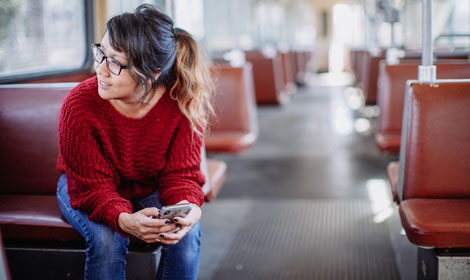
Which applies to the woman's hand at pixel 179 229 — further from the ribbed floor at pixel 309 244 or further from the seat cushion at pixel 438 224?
the ribbed floor at pixel 309 244

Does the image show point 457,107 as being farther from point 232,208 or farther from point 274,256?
point 232,208

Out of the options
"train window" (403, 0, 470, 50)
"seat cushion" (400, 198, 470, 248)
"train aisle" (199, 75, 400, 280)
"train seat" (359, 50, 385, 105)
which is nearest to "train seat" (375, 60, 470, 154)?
"train aisle" (199, 75, 400, 280)

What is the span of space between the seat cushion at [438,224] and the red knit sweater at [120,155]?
729mm

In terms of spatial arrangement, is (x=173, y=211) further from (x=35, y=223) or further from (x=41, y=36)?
(x=41, y=36)

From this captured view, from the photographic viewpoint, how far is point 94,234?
1795mm

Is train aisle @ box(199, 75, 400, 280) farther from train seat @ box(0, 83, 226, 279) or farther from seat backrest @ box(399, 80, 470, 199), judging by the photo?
train seat @ box(0, 83, 226, 279)

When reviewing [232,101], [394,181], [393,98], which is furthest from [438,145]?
[232,101]

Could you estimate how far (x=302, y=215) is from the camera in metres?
3.49

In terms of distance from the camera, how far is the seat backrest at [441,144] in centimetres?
207

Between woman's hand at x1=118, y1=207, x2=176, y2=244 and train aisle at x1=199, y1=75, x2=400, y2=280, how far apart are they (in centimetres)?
93

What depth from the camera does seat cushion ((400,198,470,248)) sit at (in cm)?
175

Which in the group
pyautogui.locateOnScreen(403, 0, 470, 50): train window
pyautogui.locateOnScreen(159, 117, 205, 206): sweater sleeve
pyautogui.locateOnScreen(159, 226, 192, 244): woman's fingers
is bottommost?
pyautogui.locateOnScreen(159, 226, 192, 244): woman's fingers

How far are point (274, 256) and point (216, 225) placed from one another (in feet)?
2.13

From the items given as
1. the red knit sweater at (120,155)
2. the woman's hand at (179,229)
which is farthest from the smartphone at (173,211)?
the red knit sweater at (120,155)
